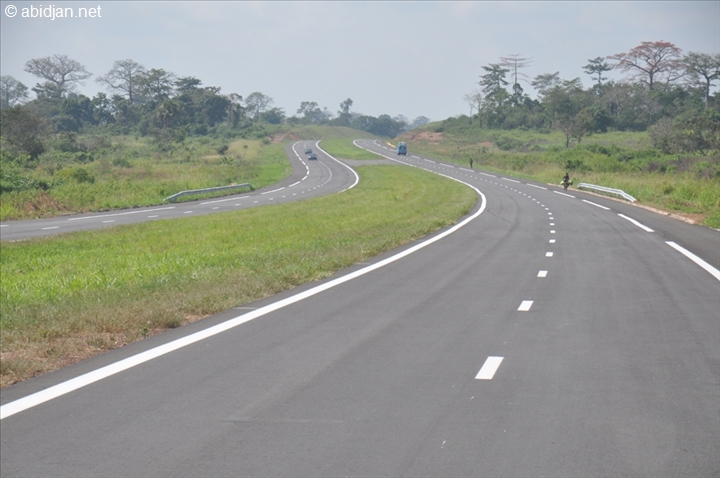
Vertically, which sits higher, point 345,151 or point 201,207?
point 201,207

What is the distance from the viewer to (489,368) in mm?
7770

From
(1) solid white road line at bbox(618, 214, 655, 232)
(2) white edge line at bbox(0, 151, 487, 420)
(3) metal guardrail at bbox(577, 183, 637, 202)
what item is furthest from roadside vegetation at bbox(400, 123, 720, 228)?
(2) white edge line at bbox(0, 151, 487, 420)

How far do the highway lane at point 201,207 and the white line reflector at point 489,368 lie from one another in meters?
22.3

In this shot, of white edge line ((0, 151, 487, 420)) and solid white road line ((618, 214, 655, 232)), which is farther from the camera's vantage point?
solid white road line ((618, 214, 655, 232))

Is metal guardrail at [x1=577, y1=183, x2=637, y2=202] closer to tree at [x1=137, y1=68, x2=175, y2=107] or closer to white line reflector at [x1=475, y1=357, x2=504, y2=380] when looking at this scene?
white line reflector at [x1=475, y1=357, x2=504, y2=380]

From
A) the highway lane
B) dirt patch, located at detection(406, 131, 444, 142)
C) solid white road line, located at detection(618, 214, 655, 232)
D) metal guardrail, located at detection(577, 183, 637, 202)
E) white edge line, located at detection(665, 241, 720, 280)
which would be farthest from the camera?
dirt patch, located at detection(406, 131, 444, 142)

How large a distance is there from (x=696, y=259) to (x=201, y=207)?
97.1ft

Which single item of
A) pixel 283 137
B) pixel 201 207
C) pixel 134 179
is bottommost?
pixel 283 137

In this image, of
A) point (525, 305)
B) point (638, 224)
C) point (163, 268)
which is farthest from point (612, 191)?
point (525, 305)

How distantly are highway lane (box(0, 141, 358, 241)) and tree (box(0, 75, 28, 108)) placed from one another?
109 meters

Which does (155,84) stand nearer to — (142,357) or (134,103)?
(134,103)

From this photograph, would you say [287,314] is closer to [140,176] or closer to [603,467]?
[603,467]

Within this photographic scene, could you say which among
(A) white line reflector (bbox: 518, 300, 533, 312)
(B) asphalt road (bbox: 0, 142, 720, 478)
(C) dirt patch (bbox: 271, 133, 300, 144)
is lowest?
(C) dirt patch (bbox: 271, 133, 300, 144)

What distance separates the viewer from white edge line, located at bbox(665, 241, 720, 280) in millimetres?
15325
